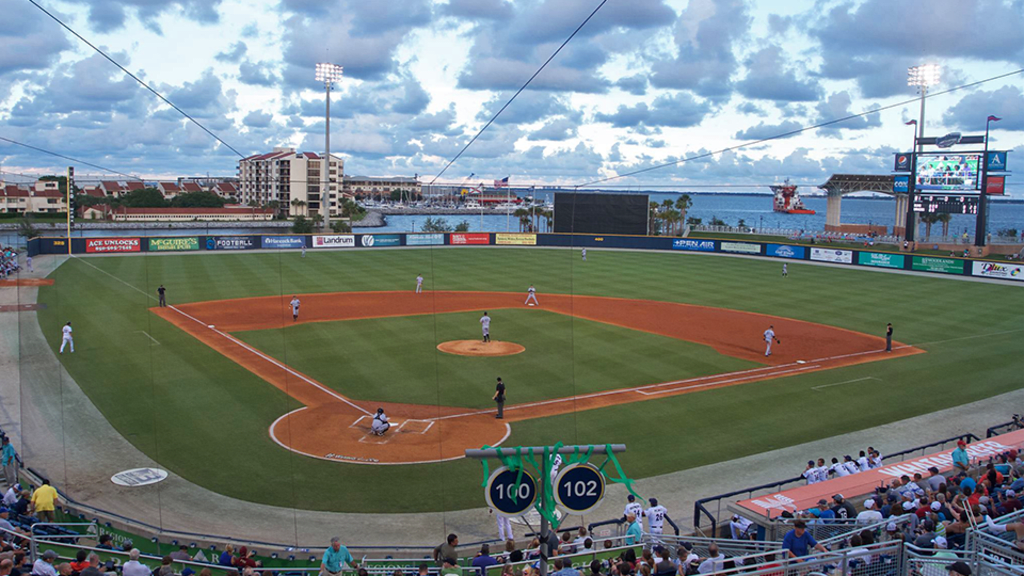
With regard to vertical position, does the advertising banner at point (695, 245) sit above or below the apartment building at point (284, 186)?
below

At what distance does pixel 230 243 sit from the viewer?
67938 mm

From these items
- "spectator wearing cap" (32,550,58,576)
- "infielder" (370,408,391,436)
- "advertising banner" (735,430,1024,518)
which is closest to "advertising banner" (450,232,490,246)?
"infielder" (370,408,391,436)

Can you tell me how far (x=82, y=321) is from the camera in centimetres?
3459

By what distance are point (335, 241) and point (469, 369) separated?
4859 cm

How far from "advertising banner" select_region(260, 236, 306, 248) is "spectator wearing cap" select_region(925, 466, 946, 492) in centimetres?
6255

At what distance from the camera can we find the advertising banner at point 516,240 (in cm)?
7906

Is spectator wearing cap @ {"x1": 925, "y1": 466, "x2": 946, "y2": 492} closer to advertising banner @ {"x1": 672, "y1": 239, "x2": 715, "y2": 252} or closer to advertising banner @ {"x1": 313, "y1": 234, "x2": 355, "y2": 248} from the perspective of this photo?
advertising banner @ {"x1": 672, "y1": 239, "x2": 715, "y2": 252}

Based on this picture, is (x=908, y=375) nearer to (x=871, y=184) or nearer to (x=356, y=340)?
(x=356, y=340)

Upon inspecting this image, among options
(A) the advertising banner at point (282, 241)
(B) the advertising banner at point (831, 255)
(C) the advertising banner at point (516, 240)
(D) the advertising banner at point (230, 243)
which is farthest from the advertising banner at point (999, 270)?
(D) the advertising banner at point (230, 243)

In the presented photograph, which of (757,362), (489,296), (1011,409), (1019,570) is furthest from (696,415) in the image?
(489,296)

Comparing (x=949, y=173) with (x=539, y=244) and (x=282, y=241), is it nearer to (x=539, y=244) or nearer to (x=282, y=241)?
(x=539, y=244)

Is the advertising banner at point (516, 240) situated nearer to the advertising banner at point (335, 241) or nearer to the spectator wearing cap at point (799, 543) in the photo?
the advertising banner at point (335, 241)

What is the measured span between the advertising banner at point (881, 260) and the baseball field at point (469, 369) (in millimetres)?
8315

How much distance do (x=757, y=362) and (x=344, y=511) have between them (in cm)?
1898
